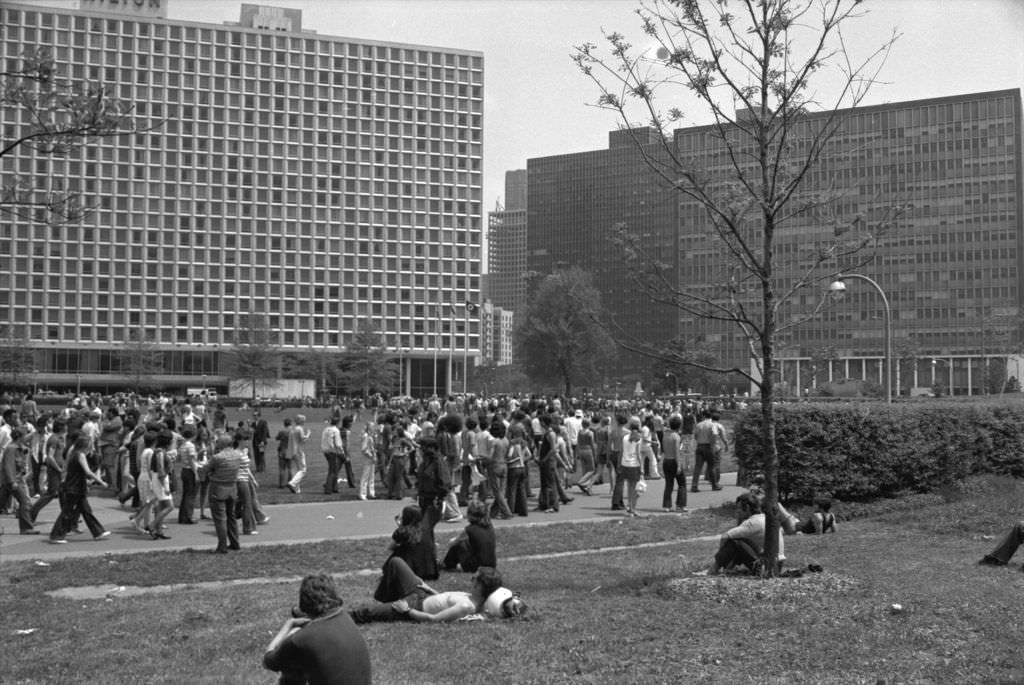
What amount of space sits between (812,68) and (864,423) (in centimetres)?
901

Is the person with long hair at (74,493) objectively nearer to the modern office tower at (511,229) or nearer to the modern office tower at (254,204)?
the modern office tower at (511,229)

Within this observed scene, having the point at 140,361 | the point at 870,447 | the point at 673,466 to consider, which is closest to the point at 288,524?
the point at 673,466

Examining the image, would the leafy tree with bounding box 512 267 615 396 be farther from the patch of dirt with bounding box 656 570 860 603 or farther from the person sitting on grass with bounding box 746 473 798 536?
the patch of dirt with bounding box 656 570 860 603

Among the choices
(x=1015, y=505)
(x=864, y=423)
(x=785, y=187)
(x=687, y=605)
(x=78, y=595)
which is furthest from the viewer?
(x=864, y=423)

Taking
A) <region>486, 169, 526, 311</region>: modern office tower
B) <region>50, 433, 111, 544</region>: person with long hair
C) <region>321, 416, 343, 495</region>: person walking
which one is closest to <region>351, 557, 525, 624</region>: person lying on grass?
<region>50, 433, 111, 544</region>: person with long hair

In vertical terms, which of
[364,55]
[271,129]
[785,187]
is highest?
[364,55]

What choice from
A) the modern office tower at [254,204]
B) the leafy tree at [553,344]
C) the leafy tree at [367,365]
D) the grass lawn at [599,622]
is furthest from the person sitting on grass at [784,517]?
the modern office tower at [254,204]

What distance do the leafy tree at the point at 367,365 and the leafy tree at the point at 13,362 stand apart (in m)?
29.4

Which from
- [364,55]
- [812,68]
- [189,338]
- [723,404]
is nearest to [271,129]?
[364,55]

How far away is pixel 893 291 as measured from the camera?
4528 inches

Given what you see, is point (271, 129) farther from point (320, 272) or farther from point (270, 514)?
point (270, 514)

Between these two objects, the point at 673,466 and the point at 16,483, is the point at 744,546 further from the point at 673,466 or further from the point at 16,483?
the point at 16,483

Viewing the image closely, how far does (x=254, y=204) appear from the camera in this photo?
11344 centimetres

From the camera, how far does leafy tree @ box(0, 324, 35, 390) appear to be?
3152 inches
